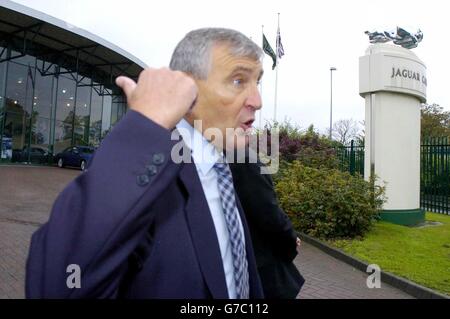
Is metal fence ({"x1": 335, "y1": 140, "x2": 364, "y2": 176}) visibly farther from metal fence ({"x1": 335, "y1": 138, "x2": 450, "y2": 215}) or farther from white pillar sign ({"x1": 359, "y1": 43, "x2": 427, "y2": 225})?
white pillar sign ({"x1": 359, "y1": 43, "x2": 427, "y2": 225})

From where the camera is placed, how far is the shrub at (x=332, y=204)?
7387 mm

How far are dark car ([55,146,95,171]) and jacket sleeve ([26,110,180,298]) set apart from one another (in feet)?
70.9

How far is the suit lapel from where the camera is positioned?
100 cm

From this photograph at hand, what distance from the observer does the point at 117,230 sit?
77 centimetres

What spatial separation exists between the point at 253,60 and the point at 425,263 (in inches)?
226

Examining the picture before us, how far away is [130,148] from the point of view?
0.83m

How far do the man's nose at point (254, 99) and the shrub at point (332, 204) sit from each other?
Answer: 6478mm

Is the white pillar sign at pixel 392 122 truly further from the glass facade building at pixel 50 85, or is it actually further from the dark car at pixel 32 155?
the dark car at pixel 32 155

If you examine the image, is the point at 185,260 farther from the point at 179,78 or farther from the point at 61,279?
the point at 179,78

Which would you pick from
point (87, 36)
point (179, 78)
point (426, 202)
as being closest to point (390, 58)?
point (426, 202)

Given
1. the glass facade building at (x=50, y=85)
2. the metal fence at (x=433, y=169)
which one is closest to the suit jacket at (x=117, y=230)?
the metal fence at (x=433, y=169)

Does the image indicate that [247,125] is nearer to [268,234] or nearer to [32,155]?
[268,234]

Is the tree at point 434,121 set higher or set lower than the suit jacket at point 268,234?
higher

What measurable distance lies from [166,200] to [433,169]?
12265 mm
